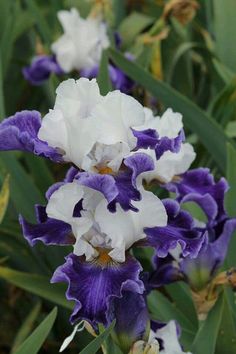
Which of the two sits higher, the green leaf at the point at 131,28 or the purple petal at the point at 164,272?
the purple petal at the point at 164,272

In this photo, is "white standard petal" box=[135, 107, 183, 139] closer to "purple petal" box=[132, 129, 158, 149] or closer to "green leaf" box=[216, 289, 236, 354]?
"purple petal" box=[132, 129, 158, 149]

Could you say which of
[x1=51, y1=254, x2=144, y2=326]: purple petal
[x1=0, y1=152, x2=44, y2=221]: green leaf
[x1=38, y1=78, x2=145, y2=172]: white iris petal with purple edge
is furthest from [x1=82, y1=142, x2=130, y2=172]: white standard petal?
[x1=0, y1=152, x2=44, y2=221]: green leaf

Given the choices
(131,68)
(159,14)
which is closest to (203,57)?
(159,14)

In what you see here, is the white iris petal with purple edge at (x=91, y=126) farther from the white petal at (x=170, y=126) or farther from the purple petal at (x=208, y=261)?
the purple petal at (x=208, y=261)

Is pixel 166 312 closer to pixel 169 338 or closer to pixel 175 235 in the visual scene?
pixel 169 338

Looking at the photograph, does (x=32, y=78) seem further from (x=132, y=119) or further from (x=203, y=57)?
(x=132, y=119)

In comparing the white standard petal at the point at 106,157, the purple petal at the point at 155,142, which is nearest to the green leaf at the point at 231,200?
the purple petal at the point at 155,142
